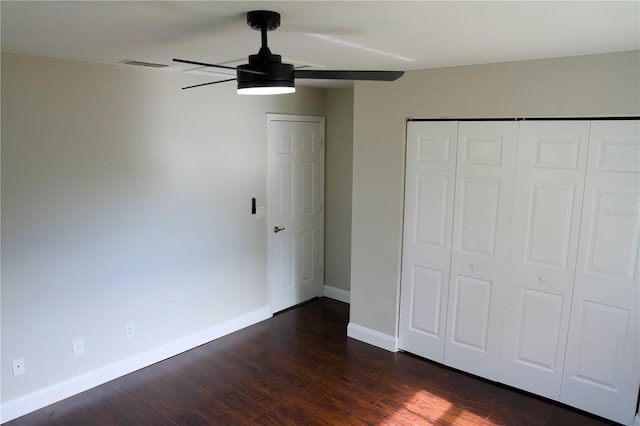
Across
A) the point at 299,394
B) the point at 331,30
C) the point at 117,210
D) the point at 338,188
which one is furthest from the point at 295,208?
the point at 331,30

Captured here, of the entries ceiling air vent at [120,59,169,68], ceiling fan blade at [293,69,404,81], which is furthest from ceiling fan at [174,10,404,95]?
ceiling air vent at [120,59,169,68]

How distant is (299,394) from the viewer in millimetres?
→ 3248

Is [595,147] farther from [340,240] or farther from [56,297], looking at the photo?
[56,297]

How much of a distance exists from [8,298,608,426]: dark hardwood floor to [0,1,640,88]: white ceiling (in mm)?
2296

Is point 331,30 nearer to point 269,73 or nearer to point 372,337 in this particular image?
point 269,73

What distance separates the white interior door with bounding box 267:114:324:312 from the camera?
4469mm

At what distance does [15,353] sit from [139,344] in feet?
2.83

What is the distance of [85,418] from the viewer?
2.96 metres

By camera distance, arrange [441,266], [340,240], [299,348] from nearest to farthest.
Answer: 1. [441,266]
2. [299,348]
3. [340,240]

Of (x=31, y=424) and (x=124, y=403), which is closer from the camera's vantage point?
(x=31, y=424)

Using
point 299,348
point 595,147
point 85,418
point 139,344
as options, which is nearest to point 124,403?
point 85,418

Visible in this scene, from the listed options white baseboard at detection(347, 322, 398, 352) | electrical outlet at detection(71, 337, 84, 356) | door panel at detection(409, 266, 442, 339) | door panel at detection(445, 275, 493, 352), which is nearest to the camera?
electrical outlet at detection(71, 337, 84, 356)

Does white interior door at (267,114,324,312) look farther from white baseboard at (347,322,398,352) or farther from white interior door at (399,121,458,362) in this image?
white interior door at (399,121,458,362)

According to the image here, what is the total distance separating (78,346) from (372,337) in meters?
2.31
